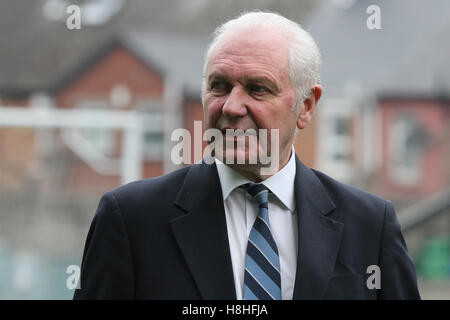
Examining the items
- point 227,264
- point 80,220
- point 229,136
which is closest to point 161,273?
point 227,264

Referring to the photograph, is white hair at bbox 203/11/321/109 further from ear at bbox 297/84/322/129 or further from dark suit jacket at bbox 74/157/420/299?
dark suit jacket at bbox 74/157/420/299

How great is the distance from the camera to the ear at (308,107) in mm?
1157

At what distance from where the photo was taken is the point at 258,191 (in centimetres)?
108

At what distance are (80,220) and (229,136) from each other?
10.2 metres

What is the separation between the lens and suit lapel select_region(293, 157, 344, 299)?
40.5 inches

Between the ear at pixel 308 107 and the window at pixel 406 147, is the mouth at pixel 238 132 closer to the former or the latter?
the ear at pixel 308 107

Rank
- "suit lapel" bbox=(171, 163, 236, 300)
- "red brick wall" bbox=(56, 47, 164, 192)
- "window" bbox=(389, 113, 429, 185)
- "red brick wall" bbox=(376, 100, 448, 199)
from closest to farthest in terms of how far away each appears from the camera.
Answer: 1. "suit lapel" bbox=(171, 163, 236, 300)
2. "red brick wall" bbox=(376, 100, 448, 199)
3. "window" bbox=(389, 113, 429, 185)
4. "red brick wall" bbox=(56, 47, 164, 192)

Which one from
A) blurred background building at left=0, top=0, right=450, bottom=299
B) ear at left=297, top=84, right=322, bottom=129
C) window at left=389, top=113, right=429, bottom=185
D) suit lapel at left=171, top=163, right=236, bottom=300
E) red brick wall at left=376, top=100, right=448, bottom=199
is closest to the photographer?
suit lapel at left=171, top=163, right=236, bottom=300

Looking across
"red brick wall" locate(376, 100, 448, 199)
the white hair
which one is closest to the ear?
the white hair

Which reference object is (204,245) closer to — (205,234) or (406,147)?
(205,234)

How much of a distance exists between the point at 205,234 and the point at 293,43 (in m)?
0.26

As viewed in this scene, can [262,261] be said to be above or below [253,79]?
below

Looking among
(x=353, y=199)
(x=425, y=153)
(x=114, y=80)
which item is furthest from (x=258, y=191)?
(x=114, y=80)

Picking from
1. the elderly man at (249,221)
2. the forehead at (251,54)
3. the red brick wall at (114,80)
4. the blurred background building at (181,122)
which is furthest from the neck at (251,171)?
the red brick wall at (114,80)
